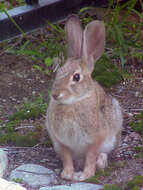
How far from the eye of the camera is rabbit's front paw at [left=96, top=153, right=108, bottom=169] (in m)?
4.87

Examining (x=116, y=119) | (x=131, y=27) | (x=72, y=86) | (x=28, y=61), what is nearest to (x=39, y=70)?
(x=28, y=61)

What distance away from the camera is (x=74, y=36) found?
4.93 meters

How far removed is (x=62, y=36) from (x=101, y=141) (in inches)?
123

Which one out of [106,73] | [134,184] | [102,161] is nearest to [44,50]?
[106,73]

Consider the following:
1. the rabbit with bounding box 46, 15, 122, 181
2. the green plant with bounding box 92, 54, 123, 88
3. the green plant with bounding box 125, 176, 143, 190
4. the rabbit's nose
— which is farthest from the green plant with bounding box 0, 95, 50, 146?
the green plant with bounding box 125, 176, 143, 190

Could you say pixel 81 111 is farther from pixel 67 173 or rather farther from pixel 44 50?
pixel 44 50

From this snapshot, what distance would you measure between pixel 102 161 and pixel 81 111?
69 cm

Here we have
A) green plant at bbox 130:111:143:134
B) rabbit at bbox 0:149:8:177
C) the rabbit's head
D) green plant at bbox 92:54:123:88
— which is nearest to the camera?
the rabbit's head

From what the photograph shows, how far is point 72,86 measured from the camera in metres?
4.42

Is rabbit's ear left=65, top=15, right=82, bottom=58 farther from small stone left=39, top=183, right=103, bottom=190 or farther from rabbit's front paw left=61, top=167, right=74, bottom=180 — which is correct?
small stone left=39, top=183, right=103, bottom=190

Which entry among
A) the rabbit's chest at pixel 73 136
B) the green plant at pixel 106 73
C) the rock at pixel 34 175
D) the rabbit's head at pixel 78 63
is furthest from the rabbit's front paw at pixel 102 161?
the green plant at pixel 106 73

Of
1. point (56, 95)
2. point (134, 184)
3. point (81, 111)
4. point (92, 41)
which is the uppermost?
point (92, 41)

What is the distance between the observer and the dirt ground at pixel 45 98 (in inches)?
191

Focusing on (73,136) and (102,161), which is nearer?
(73,136)
